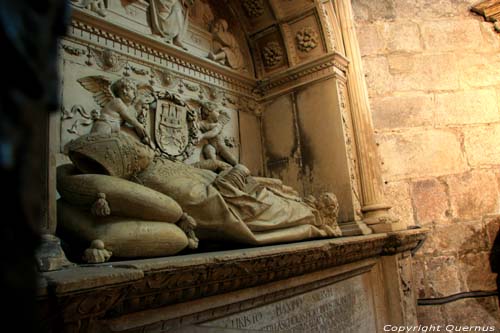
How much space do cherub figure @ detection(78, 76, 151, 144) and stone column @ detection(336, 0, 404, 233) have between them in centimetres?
205

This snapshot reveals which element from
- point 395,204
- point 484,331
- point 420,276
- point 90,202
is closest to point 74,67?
point 90,202

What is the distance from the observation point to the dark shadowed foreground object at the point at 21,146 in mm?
308

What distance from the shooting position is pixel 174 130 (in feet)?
9.60

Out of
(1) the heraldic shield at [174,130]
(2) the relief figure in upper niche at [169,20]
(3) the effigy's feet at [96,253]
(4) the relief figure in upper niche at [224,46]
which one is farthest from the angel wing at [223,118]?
(3) the effigy's feet at [96,253]

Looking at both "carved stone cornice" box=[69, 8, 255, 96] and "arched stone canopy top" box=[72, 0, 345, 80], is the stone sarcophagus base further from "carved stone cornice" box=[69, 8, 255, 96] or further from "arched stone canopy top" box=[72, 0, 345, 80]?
"arched stone canopy top" box=[72, 0, 345, 80]

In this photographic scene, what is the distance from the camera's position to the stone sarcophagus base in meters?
1.06

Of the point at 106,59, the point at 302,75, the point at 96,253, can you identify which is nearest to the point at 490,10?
the point at 302,75

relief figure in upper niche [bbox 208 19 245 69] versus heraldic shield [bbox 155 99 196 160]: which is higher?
relief figure in upper niche [bbox 208 19 245 69]

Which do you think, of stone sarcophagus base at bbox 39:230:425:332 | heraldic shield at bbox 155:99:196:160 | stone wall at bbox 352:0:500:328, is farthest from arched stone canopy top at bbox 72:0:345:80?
stone sarcophagus base at bbox 39:230:425:332

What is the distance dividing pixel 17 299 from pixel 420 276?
3996 millimetres

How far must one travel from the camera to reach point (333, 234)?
273 cm

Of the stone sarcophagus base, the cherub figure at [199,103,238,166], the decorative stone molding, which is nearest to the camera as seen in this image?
the stone sarcophagus base

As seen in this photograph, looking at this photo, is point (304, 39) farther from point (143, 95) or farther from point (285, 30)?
point (143, 95)

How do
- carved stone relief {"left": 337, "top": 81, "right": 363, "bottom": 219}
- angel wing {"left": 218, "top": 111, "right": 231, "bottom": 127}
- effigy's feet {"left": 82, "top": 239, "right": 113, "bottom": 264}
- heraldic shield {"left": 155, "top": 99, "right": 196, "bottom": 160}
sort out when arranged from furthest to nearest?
angel wing {"left": 218, "top": 111, "right": 231, "bottom": 127} → carved stone relief {"left": 337, "top": 81, "right": 363, "bottom": 219} → heraldic shield {"left": 155, "top": 99, "right": 196, "bottom": 160} → effigy's feet {"left": 82, "top": 239, "right": 113, "bottom": 264}
